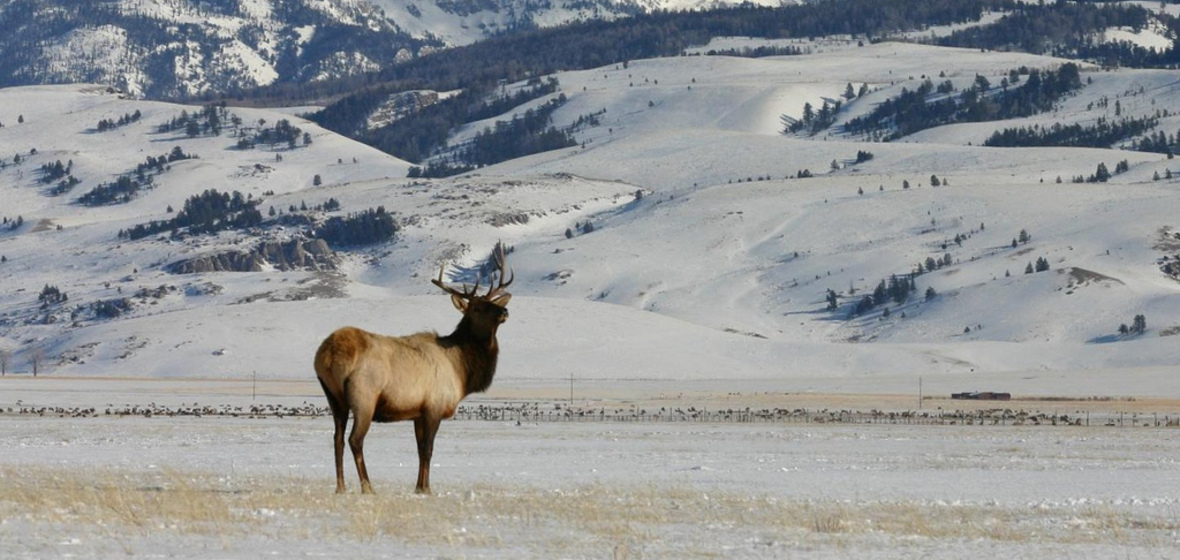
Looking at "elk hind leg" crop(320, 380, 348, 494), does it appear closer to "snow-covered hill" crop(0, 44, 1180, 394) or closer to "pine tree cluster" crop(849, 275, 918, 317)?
"snow-covered hill" crop(0, 44, 1180, 394)

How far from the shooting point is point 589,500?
21.7 meters

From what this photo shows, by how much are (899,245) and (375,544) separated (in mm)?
153246

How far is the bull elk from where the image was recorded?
20422 millimetres

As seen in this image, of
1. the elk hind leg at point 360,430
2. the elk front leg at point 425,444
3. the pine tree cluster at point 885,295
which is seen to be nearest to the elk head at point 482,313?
the elk front leg at point 425,444

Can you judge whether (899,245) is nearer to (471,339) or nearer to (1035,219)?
(1035,219)

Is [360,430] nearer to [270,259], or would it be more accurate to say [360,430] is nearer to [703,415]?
[703,415]

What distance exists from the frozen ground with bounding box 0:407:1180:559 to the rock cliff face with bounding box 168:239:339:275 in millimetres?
139127

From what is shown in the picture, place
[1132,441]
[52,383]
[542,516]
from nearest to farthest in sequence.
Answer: [542,516], [1132,441], [52,383]

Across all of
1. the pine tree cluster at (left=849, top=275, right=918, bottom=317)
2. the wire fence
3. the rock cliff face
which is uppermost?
the wire fence

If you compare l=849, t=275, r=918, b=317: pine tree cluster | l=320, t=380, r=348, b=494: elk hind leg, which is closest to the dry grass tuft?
l=320, t=380, r=348, b=494: elk hind leg

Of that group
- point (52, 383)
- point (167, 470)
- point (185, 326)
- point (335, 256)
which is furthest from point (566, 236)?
point (167, 470)

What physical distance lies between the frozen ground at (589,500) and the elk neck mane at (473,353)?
149 cm

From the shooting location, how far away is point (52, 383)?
3693 inches

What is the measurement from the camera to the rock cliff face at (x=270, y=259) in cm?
17750
